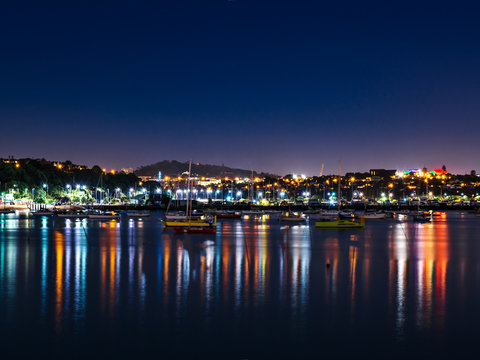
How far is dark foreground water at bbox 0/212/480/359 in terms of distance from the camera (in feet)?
51.9

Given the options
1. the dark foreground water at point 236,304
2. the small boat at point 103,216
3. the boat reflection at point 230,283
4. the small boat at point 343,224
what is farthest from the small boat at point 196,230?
the small boat at point 103,216

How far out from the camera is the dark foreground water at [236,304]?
15805mm

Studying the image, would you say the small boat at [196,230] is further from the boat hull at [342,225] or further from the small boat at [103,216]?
the small boat at [103,216]

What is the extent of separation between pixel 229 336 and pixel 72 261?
2041cm

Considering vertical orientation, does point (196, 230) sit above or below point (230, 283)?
above

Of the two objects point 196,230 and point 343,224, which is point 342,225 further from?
point 196,230

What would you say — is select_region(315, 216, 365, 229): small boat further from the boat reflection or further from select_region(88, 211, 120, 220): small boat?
select_region(88, 211, 120, 220): small boat

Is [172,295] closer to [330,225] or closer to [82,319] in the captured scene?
[82,319]

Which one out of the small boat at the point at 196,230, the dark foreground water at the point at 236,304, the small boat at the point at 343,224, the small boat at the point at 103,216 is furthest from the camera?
the small boat at the point at 103,216

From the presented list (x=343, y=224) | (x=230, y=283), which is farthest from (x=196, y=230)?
(x=230, y=283)

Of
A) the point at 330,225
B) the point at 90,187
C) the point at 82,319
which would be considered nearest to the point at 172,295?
the point at 82,319

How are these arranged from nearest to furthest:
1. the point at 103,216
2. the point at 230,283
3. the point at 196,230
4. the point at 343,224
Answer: the point at 230,283
the point at 196,230
the point at 343,224
the point at 103,216

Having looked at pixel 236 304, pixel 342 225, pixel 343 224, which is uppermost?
pixel 343 224

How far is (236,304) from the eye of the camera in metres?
21.5
